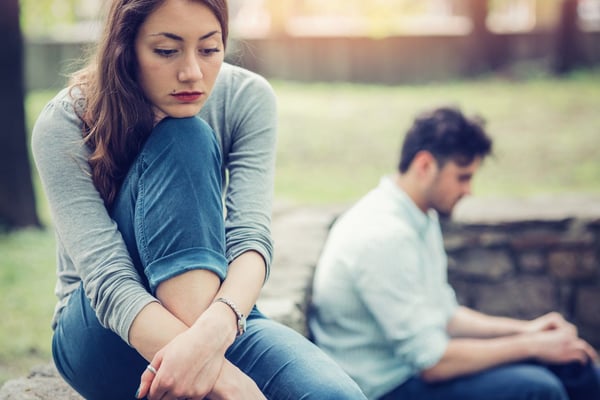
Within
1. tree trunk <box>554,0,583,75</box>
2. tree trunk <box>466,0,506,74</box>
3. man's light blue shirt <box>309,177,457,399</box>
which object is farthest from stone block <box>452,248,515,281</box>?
tree trunk <box>466,0,506,74</box>

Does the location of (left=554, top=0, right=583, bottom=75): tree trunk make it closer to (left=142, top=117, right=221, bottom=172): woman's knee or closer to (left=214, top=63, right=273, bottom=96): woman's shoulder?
(left=214, top=63, right=273, bottom=96): woman's shoulder

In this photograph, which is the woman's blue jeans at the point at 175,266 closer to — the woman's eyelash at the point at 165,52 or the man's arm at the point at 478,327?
the woman's eyelash at the point at 165,52

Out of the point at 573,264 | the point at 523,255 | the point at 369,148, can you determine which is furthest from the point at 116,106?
the point at 369,148

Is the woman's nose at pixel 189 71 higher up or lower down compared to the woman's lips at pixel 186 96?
higher up

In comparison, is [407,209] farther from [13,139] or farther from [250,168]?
[13,139]

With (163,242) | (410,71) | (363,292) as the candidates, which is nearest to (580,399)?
(363,292)

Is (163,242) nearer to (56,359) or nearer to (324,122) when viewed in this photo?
(56,359)

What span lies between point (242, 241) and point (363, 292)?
0.72 metres

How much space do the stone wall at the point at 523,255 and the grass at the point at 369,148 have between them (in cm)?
108

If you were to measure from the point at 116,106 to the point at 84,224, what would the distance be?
11.1 inches

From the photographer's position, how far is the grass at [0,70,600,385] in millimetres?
4195

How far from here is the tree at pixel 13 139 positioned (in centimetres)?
565

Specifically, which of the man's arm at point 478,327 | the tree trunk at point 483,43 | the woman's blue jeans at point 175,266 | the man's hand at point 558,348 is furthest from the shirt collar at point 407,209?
the tree trunk at point 483,43

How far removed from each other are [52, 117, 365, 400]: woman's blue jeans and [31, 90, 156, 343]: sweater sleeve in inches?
1.9
